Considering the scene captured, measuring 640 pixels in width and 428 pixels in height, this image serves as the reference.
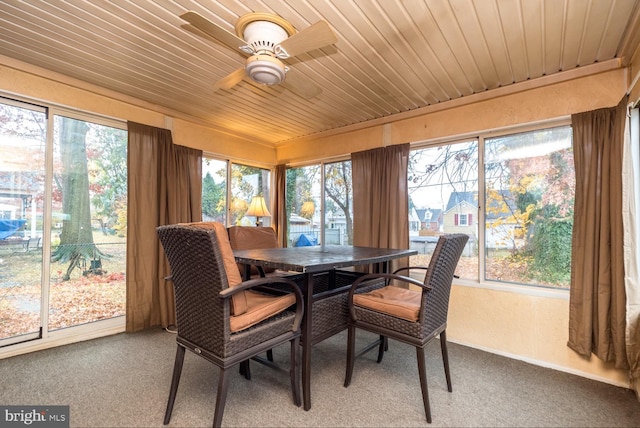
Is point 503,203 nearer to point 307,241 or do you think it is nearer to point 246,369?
point 307,241

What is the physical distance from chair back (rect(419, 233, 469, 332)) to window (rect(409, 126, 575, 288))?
1.14 metres

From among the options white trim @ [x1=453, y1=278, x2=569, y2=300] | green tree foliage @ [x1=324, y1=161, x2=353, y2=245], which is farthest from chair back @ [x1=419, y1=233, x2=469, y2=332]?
green tree foliage @ [x1=324, y1=161, x2=353, y2=245]

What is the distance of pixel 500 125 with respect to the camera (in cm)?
266

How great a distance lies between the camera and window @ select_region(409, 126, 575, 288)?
245 cm

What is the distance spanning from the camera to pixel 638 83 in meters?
1.85

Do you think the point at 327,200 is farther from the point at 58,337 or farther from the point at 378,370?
the point at 58,337

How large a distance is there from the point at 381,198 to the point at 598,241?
186 cm

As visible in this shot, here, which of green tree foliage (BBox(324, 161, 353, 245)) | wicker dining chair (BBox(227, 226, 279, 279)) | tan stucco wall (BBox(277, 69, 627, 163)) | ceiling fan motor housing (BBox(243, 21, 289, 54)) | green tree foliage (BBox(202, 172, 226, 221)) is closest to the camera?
ceiling fan motor housing (BBox(243, 21, 289, 54))

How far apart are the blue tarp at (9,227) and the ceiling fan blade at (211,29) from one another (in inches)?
91.7

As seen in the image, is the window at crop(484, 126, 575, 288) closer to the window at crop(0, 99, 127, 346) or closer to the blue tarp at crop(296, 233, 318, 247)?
the blue tarp at crop(296, 233, 318, 247)

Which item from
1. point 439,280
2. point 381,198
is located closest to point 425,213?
point 381,198

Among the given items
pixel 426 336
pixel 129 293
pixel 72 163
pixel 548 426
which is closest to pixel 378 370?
pixel 426 336

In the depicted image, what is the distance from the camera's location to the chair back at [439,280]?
1.70 meters

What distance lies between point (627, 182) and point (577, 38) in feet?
3.47
